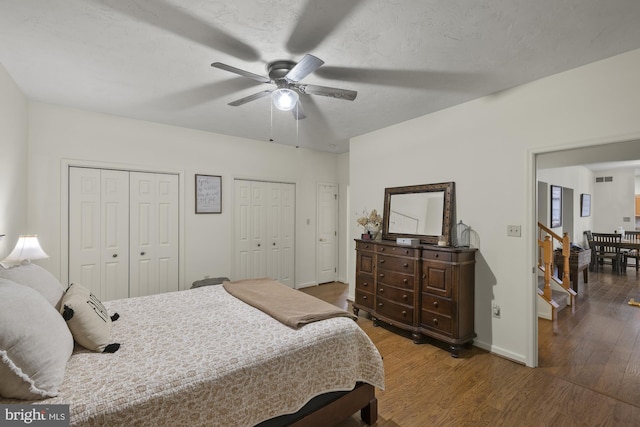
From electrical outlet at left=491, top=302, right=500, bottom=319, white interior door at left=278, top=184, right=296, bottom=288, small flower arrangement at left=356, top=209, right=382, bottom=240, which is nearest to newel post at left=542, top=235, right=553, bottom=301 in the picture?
electrical outlet at left=491, top=302, right=500, bottom=319

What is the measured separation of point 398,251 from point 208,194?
276 cm

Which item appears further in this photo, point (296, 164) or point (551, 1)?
point (296, 164)

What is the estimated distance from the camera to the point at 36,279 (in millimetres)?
1670

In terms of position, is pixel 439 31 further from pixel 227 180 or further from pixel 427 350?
pixel 227 180

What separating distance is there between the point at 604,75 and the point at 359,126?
91.9 inches

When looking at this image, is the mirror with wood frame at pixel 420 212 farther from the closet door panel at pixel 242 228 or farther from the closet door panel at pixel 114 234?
the closet door panel at pixel 114 234

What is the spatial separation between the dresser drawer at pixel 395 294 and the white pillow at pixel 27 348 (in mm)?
2803

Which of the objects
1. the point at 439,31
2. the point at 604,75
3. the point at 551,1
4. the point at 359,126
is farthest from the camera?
the point at 359,126

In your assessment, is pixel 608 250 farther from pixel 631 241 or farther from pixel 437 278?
pixel 437 278

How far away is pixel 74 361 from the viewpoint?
138 centimetres

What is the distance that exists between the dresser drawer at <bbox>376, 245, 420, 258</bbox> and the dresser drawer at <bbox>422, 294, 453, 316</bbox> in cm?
44

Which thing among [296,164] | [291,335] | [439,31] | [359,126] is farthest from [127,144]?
[439,31]

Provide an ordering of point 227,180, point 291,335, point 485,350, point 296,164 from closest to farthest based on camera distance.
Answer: point 291,335, point 485,350, point 227,180, point 296,164

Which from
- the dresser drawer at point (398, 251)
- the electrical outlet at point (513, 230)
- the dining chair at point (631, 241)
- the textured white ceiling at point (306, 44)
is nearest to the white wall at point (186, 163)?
the textured white ceiling at point (306, 44)
